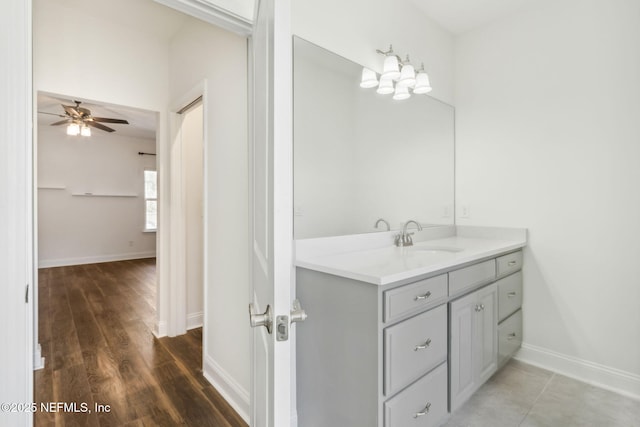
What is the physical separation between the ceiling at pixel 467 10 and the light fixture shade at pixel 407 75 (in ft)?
1.91

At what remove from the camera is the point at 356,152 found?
6.26 feet

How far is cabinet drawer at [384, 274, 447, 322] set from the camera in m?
1.22

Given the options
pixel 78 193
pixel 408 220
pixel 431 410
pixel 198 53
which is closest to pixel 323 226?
pixel 408 220

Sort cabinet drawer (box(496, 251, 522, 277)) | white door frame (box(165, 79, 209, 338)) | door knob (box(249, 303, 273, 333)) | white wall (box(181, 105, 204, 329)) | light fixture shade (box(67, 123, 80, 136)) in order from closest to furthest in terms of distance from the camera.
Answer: door knob (box(249, 303, 273, 333)), cabinet drawer (box(496, 251, 522, 277)), white door frame (box(165, 79, 209, 338)), white wall (box(181, 105, 204, 329)), light fixture shade (box(67, 123, 80, 136))

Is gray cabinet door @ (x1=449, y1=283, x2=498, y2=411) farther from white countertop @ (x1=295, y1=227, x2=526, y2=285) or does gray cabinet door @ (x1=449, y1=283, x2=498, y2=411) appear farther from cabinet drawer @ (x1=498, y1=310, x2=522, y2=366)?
white countertop @ (x1=295, y1=227, x2=526, y2=285)

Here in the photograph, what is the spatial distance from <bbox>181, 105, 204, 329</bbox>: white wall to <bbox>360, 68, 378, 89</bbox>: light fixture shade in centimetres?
170

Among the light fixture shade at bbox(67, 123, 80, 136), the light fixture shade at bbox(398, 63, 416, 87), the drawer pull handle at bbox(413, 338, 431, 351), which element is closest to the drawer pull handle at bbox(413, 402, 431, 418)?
the drawer pull handle at bbox(413, 338, 431, 351)

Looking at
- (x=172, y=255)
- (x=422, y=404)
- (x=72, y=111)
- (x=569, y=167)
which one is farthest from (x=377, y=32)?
(x=72, y=111)

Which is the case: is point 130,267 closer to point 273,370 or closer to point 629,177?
point 273,370

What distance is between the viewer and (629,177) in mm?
1896

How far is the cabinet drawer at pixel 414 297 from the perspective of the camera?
122 centimetres

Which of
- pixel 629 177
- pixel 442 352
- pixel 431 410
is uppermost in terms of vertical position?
pixel 629 177
